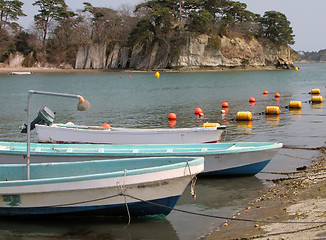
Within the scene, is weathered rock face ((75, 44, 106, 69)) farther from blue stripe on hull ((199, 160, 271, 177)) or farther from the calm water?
blue stripe on hull ((199, 160, 271, 177))

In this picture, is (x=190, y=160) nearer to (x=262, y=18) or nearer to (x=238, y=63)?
(x=238, y=63)

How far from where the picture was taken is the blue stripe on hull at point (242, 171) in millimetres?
13508

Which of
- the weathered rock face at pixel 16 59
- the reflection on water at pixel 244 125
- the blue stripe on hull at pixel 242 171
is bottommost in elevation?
the blue stripe on hull at pixel 242 171

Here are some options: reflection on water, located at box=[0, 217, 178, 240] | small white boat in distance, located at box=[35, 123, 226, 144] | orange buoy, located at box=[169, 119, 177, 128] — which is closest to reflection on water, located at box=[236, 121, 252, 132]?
orange buoy, located at box=[169, 119, 177, 128]

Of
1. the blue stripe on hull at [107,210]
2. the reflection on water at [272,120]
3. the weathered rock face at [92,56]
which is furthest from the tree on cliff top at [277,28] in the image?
the blue stripe on hull at [107,210]

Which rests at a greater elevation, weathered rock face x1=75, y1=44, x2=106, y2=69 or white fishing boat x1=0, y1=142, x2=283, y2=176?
weathered rock face x1=75, y1=44, x2=106, y2=69

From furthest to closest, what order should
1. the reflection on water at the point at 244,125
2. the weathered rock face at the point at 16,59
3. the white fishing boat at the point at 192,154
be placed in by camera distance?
the weathered rock face at the point at 16,59, the reflection on water at the point at 244,125, the white fishing boat at the point at 192,154

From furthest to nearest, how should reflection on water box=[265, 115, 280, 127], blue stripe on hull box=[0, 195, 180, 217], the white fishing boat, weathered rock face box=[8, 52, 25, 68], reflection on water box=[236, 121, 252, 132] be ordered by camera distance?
1. weathered rock face box=[8, 52, 25, 68]
2. reflection on water box=[265, 115, 280, 127]
3. reflection on water box=[236, 121, 252, 132]
4. the white fishing boat
5. blue stripe on hull box=[0, 195, 180, 217]

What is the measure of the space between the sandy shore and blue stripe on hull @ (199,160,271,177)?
1203mm

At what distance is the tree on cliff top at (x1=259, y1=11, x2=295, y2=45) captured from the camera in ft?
370

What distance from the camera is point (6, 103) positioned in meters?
39.7

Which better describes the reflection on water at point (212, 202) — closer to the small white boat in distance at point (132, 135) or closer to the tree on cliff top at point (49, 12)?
the small white boat in distance at point (132, 135)

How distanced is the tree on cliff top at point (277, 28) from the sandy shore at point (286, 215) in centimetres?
10669

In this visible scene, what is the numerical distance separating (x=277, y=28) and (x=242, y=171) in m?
107
